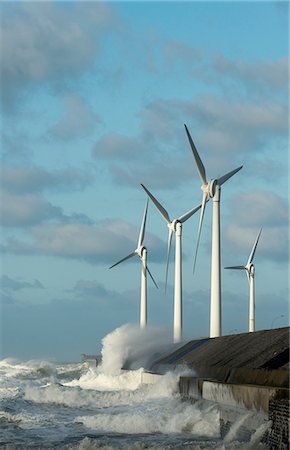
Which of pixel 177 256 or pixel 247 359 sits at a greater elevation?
pixel 177 256

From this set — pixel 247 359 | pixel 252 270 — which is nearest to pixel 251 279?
pixel 252 270

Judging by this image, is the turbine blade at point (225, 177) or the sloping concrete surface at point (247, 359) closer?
the sloping concrete surface at point (247, 359)

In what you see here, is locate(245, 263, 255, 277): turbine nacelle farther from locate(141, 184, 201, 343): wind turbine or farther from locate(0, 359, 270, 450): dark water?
locate(0, 359, 270, 450): dark water

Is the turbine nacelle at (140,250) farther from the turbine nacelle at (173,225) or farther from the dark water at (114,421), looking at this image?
the dark water at (114,421)

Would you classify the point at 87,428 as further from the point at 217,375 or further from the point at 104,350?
the point at 104,350

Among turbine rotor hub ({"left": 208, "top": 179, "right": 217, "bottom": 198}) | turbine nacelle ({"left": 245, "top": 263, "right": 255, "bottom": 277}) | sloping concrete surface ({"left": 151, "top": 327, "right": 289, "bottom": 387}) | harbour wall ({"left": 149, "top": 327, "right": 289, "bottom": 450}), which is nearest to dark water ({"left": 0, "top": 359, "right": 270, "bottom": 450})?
harbour wall ({"left": 149, "top": 327, "right": 289, "bottom": 450})

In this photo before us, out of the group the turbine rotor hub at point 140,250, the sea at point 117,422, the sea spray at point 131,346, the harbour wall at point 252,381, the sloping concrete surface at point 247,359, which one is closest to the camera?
the harbour wall at point 252,381

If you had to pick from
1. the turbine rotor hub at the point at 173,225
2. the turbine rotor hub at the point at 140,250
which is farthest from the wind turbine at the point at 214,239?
the turbine rotor hub at the point at 140,250

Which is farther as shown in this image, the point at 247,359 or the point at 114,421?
the point at 247,359

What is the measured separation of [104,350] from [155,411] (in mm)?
44280

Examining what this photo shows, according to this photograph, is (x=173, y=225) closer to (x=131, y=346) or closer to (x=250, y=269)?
(x=250, y=269)

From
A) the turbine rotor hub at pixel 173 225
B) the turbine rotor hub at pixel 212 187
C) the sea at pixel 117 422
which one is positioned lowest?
the sea at pixel 117 422

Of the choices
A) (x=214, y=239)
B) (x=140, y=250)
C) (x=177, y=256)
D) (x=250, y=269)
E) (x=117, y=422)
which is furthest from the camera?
(x=140, y=250)

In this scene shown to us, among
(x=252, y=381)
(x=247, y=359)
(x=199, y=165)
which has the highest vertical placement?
(x=199, y=165)
